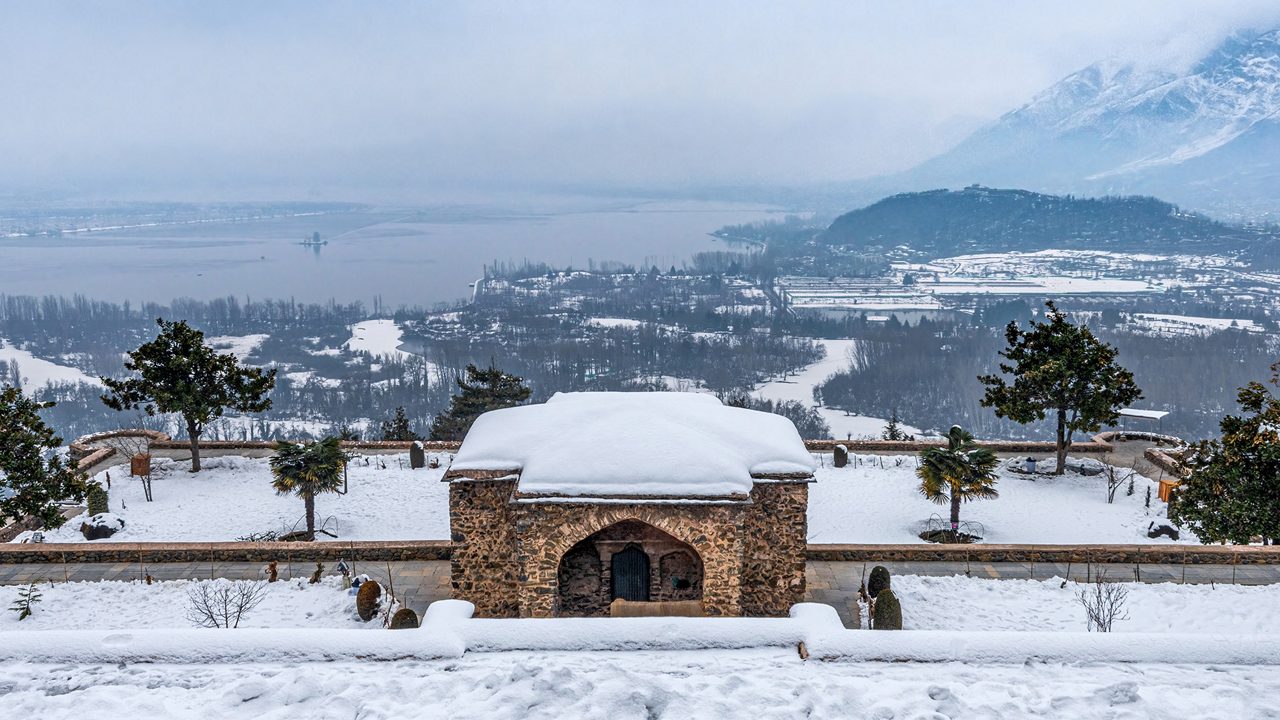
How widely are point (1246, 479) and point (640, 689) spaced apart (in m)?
12.2

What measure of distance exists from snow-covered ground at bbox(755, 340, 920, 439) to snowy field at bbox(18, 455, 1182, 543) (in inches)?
1490

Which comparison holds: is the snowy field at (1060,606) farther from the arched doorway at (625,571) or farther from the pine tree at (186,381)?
the pine tree at (186,381)

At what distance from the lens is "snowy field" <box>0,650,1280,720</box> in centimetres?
625

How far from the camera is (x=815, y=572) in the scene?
16266 millimetres

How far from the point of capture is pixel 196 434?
23.6 meters

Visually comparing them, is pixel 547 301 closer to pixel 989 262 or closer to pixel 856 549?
pixel 989 262

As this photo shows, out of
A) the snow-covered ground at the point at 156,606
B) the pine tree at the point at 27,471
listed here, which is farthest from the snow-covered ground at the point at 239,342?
the snow-covered ground at the point at 156,606

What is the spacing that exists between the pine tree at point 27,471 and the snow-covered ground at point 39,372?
3534 inches

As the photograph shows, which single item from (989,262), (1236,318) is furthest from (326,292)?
(1236,318)

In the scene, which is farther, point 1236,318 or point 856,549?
point 1236,318

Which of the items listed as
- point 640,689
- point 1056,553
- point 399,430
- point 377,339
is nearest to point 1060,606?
point 1056,553

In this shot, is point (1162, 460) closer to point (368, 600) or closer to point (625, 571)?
point (625, 571)

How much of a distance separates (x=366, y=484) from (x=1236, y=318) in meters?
134

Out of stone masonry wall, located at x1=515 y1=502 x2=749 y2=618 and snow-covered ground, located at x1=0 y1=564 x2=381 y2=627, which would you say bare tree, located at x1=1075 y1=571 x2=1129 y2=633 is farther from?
snow-covered ground, located at x1=0 y1=564 x2=381 y2=627
